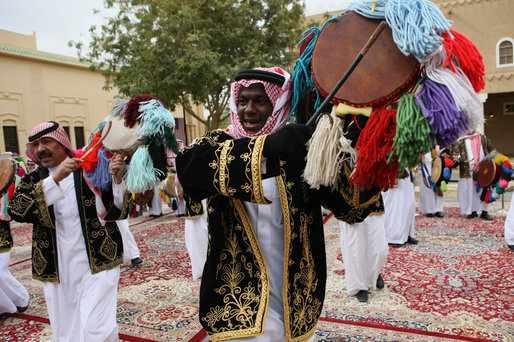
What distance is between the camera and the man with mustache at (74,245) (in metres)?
2.98

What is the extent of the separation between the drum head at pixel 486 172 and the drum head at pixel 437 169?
2.63ft

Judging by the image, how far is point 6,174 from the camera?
410cm

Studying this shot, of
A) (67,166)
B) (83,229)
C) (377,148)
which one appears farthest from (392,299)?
(67,166)

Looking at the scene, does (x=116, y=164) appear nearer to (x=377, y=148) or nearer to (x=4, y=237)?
(x=377, y=148)

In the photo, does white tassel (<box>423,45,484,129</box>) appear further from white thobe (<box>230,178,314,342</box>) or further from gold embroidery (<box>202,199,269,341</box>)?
gold embroidery (<box>202,199,269,341</box>)

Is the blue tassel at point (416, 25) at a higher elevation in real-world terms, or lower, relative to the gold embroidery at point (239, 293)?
higher

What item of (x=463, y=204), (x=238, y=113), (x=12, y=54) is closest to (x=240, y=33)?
(x=463, y=204)

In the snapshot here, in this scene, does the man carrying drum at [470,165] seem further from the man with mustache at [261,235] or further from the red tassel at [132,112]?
the man with mustache at [261,235]

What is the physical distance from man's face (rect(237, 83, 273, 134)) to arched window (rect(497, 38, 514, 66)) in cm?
2180

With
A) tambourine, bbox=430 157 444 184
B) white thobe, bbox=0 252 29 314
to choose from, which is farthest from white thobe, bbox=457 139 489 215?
white thobe, bbox=0 252 29 314

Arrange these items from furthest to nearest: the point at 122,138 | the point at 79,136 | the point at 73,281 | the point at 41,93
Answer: the point at 79,136, the point at 41,93, the point at 73,281, the point at 122,138

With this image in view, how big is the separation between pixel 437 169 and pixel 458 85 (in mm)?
7928

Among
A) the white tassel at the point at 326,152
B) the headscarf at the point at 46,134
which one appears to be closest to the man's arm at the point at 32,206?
the headscarf at the point at 46,134

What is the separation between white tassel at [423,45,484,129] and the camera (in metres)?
1.21
